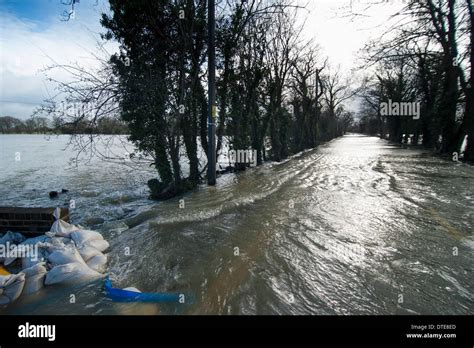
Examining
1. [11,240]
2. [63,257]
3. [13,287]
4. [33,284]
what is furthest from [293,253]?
[11,240]

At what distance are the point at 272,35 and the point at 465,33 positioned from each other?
9100 mm

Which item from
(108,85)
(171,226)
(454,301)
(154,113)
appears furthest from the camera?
(154,113)

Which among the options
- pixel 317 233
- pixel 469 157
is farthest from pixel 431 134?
pixel 317 233

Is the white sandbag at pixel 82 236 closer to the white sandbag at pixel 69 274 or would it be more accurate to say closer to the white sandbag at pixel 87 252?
the white sandbag at pixel 87 252

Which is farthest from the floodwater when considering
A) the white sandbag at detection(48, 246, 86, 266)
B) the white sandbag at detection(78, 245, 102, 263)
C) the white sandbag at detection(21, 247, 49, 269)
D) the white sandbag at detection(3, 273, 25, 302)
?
the white sandbag at detection(21, 247, 49, 269)

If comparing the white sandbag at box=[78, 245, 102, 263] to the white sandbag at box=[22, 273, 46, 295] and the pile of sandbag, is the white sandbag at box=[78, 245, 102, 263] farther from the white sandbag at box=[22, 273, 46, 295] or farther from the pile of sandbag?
the white sandbag at box=[22, 273, 46, 295]

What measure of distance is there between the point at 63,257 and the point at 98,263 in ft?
1.29

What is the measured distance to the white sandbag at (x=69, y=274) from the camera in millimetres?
2740

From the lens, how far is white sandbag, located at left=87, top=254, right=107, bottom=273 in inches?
123

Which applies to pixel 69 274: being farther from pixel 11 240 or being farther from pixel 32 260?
pixel 11 240
